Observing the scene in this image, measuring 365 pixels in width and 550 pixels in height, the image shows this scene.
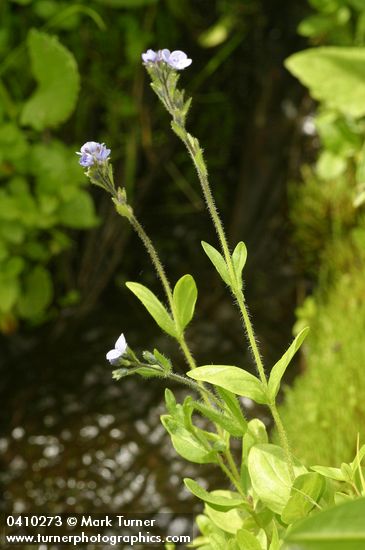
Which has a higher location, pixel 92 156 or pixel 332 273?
pixel 92 156

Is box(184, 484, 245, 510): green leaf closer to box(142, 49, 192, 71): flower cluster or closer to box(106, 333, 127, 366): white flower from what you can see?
box(106, 333, 127, 366): white flower

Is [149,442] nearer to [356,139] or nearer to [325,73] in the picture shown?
[356,139]

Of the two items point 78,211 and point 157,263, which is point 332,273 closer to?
point 78,211

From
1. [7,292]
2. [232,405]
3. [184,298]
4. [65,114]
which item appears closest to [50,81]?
[65,114]

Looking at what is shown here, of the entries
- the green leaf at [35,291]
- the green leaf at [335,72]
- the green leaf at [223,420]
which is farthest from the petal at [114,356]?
the green leaf at [35,291]

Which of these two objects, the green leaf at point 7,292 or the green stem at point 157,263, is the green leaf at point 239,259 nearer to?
the green stem at point 157,263
